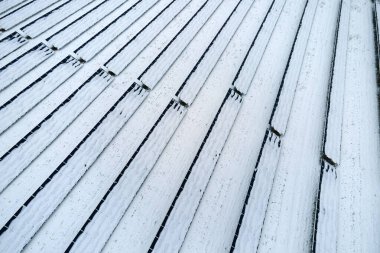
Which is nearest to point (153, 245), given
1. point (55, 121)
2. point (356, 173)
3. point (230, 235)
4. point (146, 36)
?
point (230, 235)

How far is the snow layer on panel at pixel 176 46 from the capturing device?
2146mm

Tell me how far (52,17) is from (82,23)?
251 millimetres

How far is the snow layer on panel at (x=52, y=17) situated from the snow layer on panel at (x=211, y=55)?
1.24 meters

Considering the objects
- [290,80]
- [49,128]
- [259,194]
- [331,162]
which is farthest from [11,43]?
[331,162]

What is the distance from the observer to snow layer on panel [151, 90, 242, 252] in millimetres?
1464

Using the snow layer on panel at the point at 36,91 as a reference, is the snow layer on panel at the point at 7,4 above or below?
above

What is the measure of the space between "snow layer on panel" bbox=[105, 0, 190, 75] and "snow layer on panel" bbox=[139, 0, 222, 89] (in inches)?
6.6

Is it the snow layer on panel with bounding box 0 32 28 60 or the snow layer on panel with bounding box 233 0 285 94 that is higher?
the snow layer on panel with bounding box 233 0 285 94

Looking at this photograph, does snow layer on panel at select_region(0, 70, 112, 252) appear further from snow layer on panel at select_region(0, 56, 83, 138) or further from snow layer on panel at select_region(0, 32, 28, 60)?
snow layer on panel at select_region(0, 32, 28, 60)

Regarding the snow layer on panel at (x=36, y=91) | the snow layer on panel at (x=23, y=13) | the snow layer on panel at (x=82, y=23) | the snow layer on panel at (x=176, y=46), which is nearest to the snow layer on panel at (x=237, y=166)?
the snow layer on panel at (x=176, y=46)

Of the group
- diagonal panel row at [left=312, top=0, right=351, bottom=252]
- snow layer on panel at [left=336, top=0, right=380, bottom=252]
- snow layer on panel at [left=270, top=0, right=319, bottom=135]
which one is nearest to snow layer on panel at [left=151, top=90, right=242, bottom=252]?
snow layer on panel at [left=270, top=0, right=319, bottom=135]

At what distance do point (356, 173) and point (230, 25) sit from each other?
1.68 meters

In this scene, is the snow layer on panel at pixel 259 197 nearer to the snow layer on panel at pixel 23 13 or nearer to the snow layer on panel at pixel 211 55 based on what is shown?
the snow layer on panel at pixel 211 55

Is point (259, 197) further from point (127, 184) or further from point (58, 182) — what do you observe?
point (58, 182)
